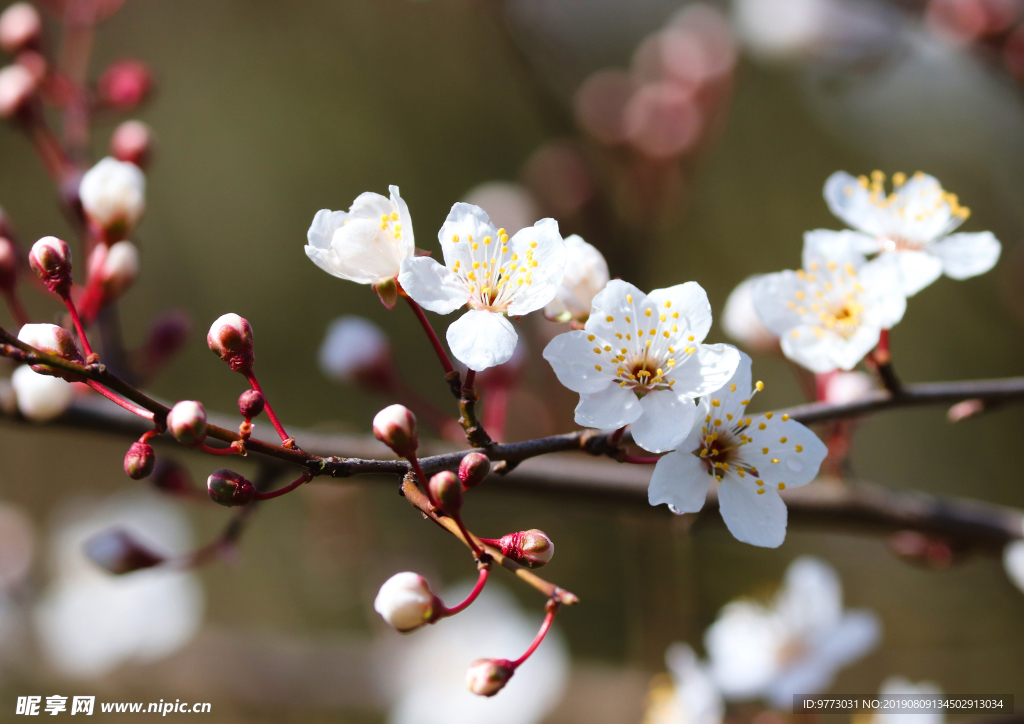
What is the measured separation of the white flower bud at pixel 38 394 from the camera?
125cm

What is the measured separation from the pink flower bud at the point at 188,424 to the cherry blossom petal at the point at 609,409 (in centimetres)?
44

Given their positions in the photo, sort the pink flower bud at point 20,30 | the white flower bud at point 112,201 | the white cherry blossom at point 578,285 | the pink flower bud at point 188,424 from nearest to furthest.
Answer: the pink flower bud at point 188,424, the white cherry blossom at point 578,285, the white flower bud at point 112,201, the pink flower bud at point 20,30

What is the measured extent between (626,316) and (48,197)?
5.83 metres

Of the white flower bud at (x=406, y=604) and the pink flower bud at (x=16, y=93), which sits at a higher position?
the pink flower bud at (x=16, y=93)

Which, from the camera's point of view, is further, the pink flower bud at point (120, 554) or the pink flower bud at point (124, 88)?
the pink flower bud at point (124, 88)

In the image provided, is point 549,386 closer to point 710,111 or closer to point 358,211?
point 710,111

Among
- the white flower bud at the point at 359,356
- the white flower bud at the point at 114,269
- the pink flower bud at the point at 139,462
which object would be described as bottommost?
the pink flower bud at the point at 139,462

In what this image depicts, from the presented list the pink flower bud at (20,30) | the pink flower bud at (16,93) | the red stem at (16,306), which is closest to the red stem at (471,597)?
the red stem at (16,306)

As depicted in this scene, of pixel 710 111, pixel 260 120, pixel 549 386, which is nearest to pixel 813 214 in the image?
pixel 710 111

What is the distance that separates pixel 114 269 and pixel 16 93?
0.69 meters

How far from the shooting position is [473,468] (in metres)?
0.86

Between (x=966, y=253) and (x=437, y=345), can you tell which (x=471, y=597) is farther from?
(x=966, y=253)

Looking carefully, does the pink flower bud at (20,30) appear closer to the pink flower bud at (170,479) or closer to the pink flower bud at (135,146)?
the pink flower bud at (135,146)

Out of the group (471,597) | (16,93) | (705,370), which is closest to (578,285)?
(705,370)
